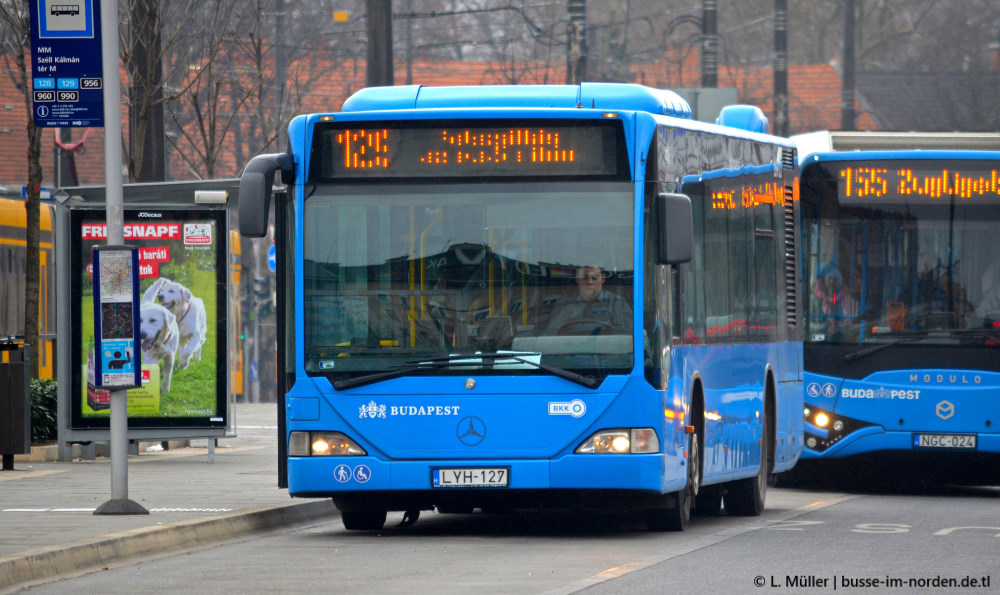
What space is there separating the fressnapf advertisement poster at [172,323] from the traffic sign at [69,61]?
5346mm

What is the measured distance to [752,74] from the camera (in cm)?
6706

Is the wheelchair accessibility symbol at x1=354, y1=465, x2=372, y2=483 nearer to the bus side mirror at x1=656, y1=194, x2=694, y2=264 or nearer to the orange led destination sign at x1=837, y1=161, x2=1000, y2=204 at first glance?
the bus side mirror at x1=656, y1=194, x2=694, y2=264

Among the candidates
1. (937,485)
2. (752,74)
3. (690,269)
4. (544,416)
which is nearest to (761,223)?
(690,269)

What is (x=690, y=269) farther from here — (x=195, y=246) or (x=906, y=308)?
(x=195, y=246)

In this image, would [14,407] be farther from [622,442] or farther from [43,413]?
[622,442]

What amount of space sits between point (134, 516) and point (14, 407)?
473 centimetres

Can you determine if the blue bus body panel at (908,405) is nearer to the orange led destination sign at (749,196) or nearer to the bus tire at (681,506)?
the orange led destination sign at (749,196)

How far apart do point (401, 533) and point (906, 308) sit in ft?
20.4

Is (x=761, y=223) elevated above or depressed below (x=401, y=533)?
above

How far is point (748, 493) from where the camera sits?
15.1 m

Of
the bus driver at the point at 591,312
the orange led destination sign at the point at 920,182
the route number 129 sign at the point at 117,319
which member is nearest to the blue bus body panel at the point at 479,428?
the bus driver at the point at 591,312

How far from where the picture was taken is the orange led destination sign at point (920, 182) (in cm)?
1764

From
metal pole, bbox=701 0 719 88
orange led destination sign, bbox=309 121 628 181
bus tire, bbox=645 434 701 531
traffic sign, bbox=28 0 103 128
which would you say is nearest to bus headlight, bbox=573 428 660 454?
bus tire, bbox=645 434 701 531

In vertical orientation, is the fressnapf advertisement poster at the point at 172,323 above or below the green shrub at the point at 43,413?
above
